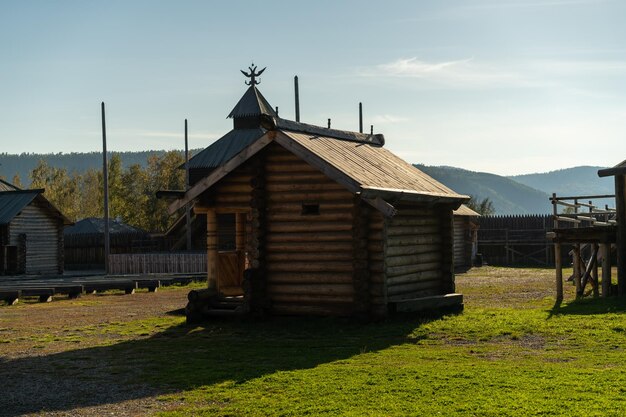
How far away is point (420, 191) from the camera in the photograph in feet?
65.7

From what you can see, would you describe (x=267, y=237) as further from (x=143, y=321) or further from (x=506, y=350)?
(x=506, y=350)

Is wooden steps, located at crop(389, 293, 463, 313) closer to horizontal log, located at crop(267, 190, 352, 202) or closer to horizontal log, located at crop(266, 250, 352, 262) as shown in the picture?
horizontal log, located at crop(266, 250, 352, 262)

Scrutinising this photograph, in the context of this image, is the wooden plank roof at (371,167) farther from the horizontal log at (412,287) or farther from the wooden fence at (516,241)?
the wooden fence at (516,241)

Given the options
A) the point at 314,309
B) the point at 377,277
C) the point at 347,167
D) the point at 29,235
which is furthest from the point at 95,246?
the point at 377,277

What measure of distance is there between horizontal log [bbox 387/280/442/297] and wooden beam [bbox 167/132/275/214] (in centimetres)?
453

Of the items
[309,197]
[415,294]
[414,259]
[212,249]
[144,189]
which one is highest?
[144,189]

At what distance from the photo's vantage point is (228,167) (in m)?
19.4

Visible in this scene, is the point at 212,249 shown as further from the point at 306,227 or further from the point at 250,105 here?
the point at 250,105

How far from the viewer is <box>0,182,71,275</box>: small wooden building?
4675cm

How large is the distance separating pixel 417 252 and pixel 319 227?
3.06m

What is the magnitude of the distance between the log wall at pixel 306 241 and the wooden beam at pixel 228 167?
0.42 m

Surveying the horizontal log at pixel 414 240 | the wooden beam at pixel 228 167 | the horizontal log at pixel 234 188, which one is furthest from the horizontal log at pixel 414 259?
the wooden beam at pixel 228 167

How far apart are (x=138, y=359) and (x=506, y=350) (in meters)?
6.55

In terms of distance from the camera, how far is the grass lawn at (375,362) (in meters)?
10.2
